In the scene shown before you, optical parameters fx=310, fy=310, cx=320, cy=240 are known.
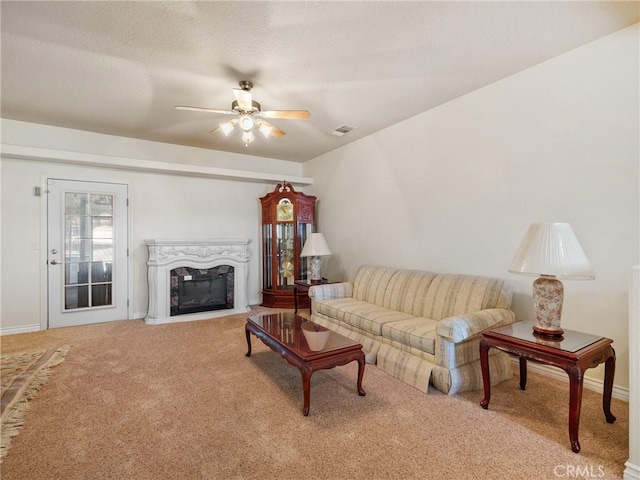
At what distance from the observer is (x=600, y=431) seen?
1934 millimetres

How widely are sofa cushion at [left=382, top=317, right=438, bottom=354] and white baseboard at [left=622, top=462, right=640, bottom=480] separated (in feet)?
3.81

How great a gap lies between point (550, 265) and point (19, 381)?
13.7 ft

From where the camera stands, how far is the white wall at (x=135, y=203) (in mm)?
3969

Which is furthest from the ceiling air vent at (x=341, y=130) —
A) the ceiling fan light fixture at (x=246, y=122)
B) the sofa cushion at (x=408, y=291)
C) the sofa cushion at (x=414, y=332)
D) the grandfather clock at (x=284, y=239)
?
the sofa cushion at (x=414, y=332)

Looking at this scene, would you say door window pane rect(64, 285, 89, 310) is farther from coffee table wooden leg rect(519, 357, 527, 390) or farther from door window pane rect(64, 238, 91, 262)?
coffee table wooden leg rect(519, 357, 527, 390)

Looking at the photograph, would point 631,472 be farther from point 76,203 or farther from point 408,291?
point 76,203

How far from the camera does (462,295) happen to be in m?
2.94

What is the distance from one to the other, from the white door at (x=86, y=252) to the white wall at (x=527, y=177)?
12.5 feet

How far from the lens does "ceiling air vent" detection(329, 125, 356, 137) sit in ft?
13.8

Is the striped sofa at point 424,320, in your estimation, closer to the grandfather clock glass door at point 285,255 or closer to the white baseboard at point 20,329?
the grandfather clock glass door at point 285,255

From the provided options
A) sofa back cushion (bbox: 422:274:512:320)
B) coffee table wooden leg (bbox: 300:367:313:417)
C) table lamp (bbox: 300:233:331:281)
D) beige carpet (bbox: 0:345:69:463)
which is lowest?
beige carpet (bbox: 0:345:69:463)

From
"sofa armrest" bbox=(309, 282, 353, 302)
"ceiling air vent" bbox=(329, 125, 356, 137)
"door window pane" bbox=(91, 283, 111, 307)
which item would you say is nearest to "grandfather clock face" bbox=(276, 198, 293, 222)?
"ceiling air vent" bbox=(329, 125, 356, 137)

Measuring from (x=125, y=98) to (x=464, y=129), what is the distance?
11.9 ft

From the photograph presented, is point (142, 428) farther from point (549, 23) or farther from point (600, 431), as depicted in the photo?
point (549, 23)
